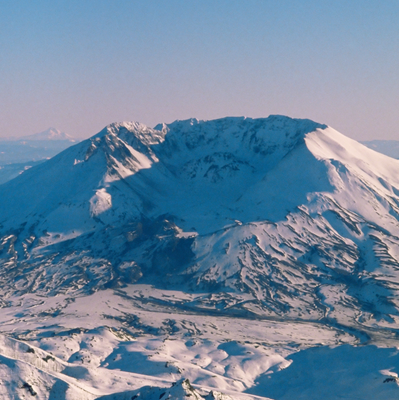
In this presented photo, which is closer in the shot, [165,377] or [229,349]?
[165,377]

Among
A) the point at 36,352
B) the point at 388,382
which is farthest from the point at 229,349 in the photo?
the point at 36,352

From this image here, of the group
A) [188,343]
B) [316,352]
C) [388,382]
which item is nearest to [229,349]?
[188,343]

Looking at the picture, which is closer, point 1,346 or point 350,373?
point 1,346

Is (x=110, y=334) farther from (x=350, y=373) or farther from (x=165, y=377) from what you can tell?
(x=350, y=373)

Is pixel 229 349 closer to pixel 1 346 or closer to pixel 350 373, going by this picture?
pixel 350 373

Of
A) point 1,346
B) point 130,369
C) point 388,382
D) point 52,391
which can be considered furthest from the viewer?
point 130,369

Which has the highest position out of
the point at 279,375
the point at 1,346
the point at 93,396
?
the point at 1,346

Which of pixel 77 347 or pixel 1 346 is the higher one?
pixel 1 346

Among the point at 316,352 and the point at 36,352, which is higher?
the point at 36,352

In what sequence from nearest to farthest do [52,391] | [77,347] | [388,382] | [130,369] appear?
[52,391] < [388,382] < [130,369] < [77,347]
